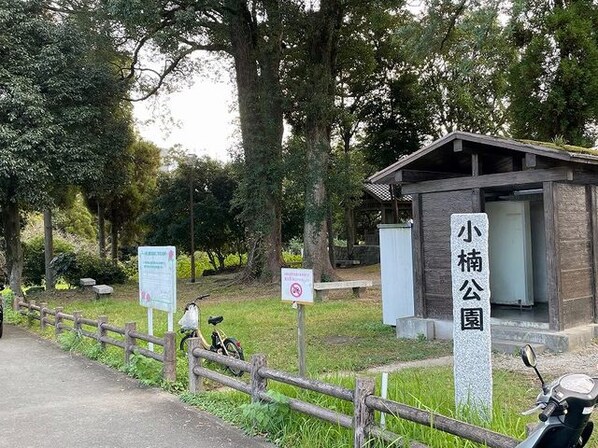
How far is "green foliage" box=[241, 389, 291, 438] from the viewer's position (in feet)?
16.8

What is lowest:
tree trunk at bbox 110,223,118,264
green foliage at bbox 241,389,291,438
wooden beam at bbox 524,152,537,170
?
green foliage at bbox 241,389,291,438

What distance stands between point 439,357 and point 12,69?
600 inches

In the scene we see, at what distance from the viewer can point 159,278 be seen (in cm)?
798

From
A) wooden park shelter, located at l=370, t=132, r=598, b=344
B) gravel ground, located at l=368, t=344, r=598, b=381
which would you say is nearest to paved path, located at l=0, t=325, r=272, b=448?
gravel ground, located at l=368, t=344, r=598, b=381

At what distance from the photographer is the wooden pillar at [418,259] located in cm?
976

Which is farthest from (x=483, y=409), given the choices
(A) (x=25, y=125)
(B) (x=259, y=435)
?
(A) (x=25, y=125)

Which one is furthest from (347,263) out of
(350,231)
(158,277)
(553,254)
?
(158,277)

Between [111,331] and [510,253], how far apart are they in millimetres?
6887

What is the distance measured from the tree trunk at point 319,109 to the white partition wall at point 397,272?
7.07 m

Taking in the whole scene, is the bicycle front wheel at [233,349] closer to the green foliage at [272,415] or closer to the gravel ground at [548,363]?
the gravel ground at [548,363]

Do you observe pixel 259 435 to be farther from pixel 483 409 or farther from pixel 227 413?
pixel 483 409

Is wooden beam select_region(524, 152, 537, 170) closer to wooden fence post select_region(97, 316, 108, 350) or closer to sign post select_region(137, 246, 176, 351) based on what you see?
sign post select_region(137, 246, 176, 351)

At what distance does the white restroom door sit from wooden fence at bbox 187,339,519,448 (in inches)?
244

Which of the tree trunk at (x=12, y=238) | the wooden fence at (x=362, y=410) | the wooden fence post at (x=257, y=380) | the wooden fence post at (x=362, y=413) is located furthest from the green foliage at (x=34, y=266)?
the wooden fence post at (x=362, y=413)
